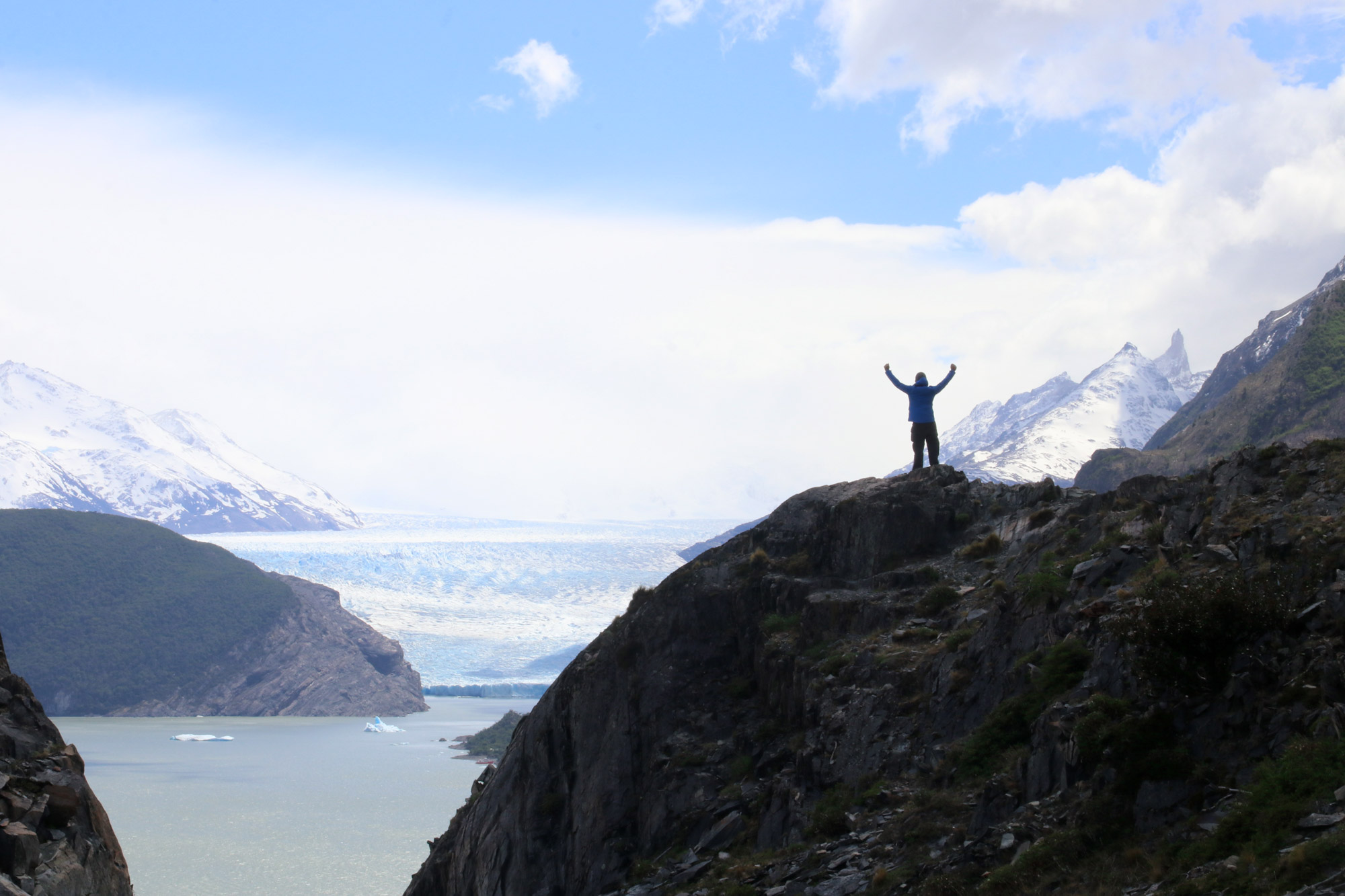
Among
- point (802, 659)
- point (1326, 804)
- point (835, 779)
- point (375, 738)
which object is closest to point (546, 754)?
point (802, 659)

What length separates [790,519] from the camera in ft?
87.4

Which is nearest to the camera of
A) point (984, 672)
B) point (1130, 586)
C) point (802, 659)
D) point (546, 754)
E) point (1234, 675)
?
point (1234, 675)

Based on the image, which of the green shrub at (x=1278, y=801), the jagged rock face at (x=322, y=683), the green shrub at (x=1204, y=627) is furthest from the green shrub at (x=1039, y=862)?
the jagged rock face at (x=322, y=683)

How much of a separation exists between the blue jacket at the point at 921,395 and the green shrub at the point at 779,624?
5045mm

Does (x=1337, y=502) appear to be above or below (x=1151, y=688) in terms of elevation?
above

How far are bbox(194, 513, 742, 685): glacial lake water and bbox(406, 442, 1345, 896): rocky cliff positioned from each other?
12243 centimetres

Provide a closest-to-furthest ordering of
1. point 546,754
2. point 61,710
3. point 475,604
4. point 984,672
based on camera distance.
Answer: point 984,672, point 546,754, point 475,604, point 61,710

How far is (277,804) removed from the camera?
323ft

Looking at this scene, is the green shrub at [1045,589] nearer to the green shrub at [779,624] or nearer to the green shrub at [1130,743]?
the green shrub at [1130,743]

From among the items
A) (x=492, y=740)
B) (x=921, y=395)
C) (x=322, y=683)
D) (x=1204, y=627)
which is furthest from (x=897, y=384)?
(x=322, y=683)

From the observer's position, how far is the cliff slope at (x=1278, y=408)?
13212cm

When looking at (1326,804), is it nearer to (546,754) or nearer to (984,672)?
(984,672)

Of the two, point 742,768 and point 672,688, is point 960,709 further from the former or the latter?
point 672,688

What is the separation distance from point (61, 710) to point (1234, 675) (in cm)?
20713
